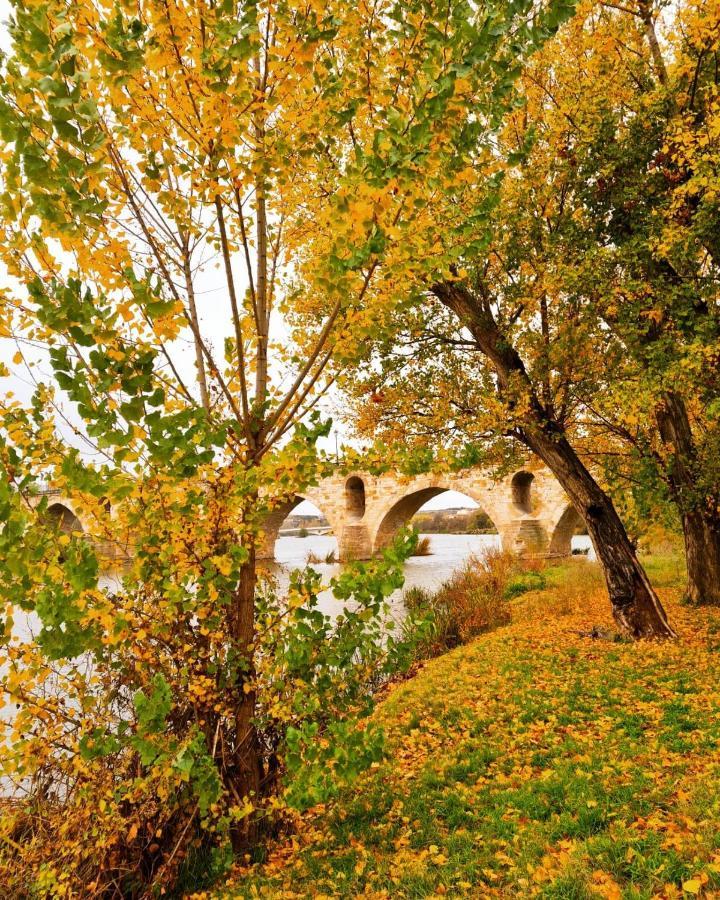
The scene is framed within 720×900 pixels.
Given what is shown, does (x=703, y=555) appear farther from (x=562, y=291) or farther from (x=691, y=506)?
(x=562, y=291)

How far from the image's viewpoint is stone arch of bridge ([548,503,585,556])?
2014 centimetres

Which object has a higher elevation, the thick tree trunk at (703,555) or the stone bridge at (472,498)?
the stone bridge at (472,498)

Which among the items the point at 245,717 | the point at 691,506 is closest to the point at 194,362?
the point at 245,717

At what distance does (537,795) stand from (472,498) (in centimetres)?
2020

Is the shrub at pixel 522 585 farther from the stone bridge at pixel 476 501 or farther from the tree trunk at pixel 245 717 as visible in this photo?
the tree trunk at pixel 245 717

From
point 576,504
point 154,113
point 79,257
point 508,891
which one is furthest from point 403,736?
point 154,113

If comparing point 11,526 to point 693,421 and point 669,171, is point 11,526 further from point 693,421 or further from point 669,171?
point 693,421

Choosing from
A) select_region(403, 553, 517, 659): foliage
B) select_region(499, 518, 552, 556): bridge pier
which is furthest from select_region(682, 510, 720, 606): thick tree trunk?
select_region(499, 518, 552, 556): bridge pier

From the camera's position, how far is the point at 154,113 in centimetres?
231

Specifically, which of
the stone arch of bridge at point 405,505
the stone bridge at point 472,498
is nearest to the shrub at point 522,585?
the stone bridge at point 472,498

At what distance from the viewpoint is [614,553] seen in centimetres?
704

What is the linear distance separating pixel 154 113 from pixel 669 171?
579cm

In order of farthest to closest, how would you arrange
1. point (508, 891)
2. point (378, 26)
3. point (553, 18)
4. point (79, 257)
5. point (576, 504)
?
point (576, 504) < point (378, 26) < point (508, 891) < point (79, 257) < point (553, 18)

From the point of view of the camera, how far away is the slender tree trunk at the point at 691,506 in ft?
24.7
